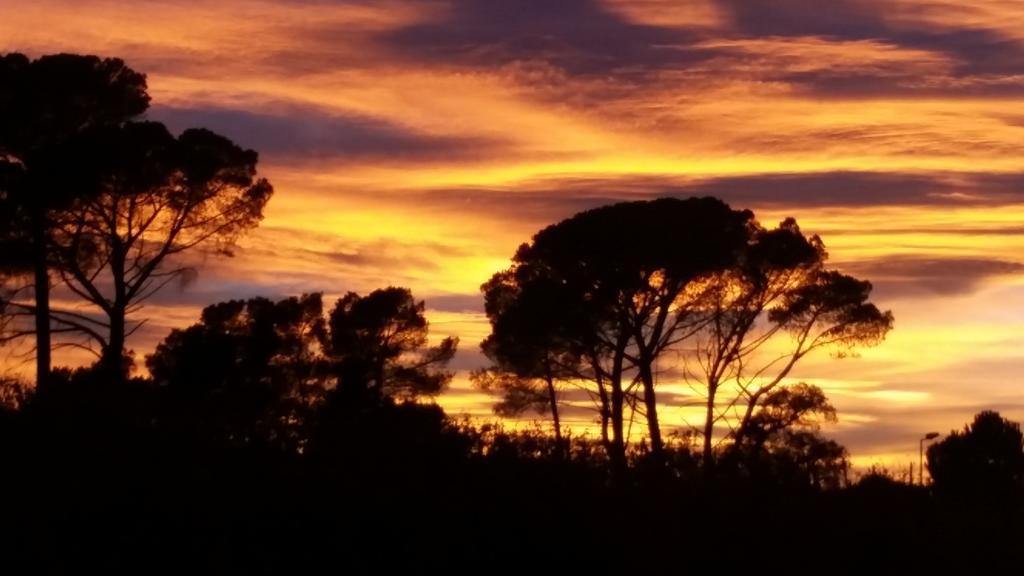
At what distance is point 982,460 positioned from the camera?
3091cm

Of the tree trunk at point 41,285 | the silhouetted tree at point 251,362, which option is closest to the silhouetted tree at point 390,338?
the silhouetted tree at point 251,362

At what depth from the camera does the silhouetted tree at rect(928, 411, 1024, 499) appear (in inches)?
867

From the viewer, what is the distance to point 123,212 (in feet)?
105

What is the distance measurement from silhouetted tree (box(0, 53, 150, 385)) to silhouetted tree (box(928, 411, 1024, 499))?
55.3ft

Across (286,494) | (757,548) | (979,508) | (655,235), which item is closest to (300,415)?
(286,494)

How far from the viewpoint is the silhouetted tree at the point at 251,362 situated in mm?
12078

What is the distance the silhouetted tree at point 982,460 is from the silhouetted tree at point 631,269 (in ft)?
22.8

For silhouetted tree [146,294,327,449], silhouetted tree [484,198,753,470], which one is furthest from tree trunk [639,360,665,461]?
silhouetted tree [146,294,327,449]

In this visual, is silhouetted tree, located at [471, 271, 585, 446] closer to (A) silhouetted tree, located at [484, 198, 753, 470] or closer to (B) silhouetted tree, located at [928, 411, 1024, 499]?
(A) silhouetted tree, located at [484, 198, 753, 470]

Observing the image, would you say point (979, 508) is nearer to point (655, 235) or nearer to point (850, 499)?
point (850, 499)

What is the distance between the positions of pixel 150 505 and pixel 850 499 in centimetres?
786

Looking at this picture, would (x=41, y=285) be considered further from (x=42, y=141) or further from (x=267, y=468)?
(x=267, y=468)

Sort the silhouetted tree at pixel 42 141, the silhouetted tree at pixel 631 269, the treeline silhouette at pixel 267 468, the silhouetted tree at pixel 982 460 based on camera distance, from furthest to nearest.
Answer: the silhouetted tree at pixel 631 269 → the silhouetted tree at pixel 42 141 → the silhouetted tree at pixel 982 460 → the treeline silhouette at pixel 267 468

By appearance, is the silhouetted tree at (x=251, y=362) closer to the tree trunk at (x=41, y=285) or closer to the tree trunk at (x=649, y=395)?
the tree trunk at (x=41, y=285)
